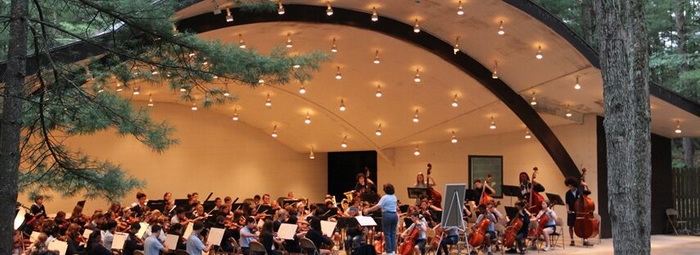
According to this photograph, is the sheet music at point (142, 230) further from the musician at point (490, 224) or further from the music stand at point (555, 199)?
the music stand at point (555, 199)

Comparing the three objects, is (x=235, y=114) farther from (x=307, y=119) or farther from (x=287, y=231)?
(x=287, y=231)

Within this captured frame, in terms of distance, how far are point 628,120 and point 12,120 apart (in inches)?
232

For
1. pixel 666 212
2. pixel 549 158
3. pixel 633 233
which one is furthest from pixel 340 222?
pixel 666 212

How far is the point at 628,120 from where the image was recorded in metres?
7.79

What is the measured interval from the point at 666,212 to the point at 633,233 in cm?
1377

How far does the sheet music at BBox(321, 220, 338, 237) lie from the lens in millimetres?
14772

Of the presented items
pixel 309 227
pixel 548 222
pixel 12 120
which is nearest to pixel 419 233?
pixel 309 227

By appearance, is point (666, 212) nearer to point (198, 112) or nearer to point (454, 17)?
point (454, 17)

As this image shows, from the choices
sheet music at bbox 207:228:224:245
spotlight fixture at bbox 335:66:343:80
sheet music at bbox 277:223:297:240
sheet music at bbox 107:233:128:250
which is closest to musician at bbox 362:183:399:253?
sheet music at bbox 277:223:297:240

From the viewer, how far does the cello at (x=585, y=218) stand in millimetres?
16328

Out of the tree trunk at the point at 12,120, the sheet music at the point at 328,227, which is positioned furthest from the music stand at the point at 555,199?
the tree trunk at the point at 12,120

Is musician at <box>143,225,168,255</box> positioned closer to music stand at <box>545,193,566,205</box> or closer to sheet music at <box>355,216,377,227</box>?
sheet music at <box>355,216,377,227</box>

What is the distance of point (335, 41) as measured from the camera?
17047 mm

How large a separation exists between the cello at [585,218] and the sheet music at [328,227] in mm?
5281
